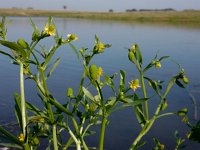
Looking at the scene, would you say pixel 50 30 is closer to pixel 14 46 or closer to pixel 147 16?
pixel 14 46

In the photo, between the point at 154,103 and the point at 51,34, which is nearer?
the point at 51,34

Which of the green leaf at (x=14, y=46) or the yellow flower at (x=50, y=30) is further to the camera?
the yellow flower at (x=50, y=30)

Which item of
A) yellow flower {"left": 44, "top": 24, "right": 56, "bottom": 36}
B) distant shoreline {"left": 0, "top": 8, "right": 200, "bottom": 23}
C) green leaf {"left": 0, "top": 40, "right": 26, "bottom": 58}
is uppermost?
yellow flower {"left": 44, "top": 24, "right": 56, "bottom": 36}

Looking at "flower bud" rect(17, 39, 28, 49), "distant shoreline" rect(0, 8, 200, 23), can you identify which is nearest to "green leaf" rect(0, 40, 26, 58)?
"flower bud" rect(17, 39, 28, 49)

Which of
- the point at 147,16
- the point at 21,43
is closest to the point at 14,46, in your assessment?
the point at 21,43

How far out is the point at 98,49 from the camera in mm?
1125

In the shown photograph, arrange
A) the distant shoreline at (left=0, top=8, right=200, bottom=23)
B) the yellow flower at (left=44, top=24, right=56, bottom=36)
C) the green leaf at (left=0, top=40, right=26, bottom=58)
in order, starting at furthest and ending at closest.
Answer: the distant shoreline at (left=0, top=8, right=200, bottom=23) → the yellow flower at (left=44, top=24, right=56, bottom=36) → the green leaf at (left=0, top=40, right=26, bottom=58)

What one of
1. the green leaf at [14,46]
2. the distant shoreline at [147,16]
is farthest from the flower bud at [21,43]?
the distant shoreline at [147,16]

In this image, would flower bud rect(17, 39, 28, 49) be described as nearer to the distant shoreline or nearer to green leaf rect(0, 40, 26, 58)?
green leaf rect(0, 40, 26, 58)

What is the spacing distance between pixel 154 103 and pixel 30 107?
15.1 ft

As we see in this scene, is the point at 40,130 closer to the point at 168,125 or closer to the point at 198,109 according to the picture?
the point at 168,125

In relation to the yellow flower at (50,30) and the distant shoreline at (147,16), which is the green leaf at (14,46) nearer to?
the yellow flower at (50,30)

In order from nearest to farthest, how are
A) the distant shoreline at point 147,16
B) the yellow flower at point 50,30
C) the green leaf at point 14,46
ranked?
the green leaf at point 14,46, the yellow flower at point 50,30, the distant shoreline at point 147,16

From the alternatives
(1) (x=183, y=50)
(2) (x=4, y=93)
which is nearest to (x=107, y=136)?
(2) (x=4, y=93)
